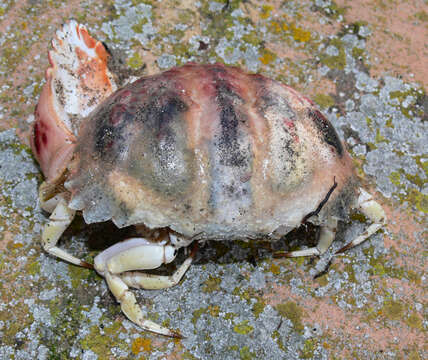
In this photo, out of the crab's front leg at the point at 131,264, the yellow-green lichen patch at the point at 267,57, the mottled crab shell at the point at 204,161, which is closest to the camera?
the mottled crab shell at the point at 204,161

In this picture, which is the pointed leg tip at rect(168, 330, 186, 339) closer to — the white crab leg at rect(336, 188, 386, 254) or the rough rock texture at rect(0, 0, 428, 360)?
the rough rock texture at rect(0, 0, 428, 360)

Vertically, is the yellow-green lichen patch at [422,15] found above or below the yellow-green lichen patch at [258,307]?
above

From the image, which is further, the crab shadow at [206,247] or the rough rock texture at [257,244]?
the crab shadow at [206,247]

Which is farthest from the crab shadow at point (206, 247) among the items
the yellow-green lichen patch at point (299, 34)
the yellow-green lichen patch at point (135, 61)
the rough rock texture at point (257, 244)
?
the yellow-green lichen patch at point (299, 34)

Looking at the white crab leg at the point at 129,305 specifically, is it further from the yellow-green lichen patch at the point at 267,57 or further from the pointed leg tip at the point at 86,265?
the yellow-green lichen patch at the point at 267,57

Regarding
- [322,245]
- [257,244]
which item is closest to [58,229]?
[257,244]

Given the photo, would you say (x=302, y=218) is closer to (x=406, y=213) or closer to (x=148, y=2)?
(x=406, y=213)
